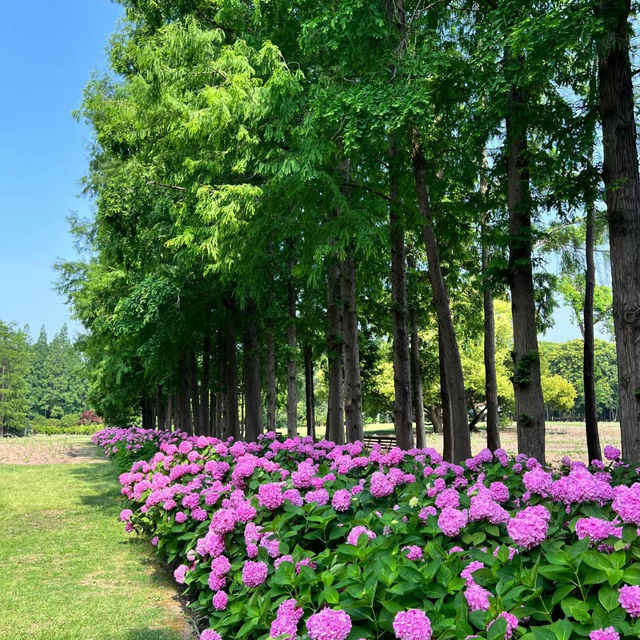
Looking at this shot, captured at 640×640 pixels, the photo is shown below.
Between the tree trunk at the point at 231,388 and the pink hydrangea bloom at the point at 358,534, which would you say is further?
the tree trunk at the point at 231,388

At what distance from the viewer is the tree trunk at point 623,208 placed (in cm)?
567

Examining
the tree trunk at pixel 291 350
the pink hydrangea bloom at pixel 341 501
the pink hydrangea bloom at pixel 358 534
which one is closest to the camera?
the pink hydrangea bloom at pixel 358 534

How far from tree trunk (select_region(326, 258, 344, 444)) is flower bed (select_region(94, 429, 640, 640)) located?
22.9ft

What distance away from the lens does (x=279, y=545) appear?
2.82 meters

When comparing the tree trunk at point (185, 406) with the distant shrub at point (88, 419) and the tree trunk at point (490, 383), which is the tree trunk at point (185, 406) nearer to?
the tree trunk at point (490, 383)

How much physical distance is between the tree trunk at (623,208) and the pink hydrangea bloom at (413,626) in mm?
4600

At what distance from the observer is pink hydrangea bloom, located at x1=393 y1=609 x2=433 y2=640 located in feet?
5.90

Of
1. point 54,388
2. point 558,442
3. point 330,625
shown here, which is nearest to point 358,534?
point 330,625

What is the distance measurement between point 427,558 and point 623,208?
15.9 feet

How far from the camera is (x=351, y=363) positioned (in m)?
9.38

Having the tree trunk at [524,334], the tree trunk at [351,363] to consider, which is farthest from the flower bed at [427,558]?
the tree trunk at [351,363]

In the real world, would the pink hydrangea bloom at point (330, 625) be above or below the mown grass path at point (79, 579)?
above

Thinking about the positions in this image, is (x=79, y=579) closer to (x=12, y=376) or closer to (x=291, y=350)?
(x=291, y=350)

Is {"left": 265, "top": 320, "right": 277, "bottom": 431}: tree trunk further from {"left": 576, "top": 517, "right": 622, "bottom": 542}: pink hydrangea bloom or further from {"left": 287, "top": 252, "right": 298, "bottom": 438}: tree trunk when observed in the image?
{"left": 576, "top": 517, "right": 622, "bottom": 542}: pink hydrangea bloom
